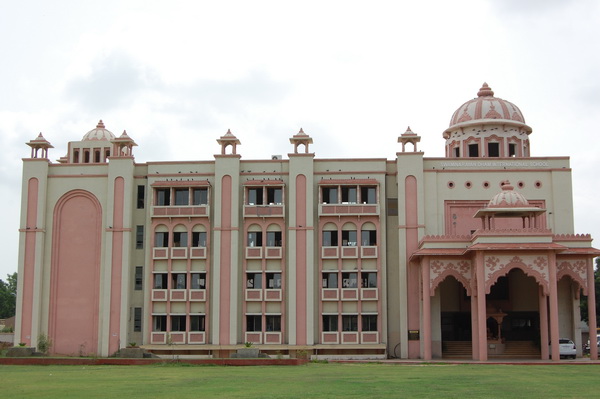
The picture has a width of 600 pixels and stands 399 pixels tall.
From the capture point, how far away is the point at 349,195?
192 feet

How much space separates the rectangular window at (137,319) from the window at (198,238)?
5.98 m

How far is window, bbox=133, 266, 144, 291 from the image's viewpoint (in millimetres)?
58781

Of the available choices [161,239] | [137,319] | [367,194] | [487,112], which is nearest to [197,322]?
[137,319]

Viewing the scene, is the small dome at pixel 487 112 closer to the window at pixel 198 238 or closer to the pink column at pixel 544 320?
the pink column at pixel 544 320

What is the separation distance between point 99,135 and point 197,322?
1816 cm

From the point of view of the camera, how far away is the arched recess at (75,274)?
192 feet

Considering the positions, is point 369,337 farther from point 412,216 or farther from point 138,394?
point 138,394

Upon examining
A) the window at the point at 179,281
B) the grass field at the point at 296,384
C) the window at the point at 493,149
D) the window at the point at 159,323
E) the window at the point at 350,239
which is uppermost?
the window at the point at 493,149

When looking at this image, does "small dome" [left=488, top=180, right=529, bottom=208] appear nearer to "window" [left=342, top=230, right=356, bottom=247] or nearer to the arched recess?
"window" [left=342, top=230, right=356, bottom=247]

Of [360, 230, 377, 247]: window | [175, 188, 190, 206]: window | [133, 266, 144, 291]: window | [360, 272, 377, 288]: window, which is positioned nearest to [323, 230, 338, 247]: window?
[360, 230, 377, 247]: window

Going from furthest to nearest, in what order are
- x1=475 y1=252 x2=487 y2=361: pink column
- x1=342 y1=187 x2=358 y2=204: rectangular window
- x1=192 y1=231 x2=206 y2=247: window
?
x1=192 y1=231 x2=206 y2=247: window → x1=342 y1=187 x2=358 y2=204: rectangular window → x1=475 y1=252 x2=487 y2=361: pink column

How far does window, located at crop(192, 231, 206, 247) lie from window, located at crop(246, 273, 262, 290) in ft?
12.9

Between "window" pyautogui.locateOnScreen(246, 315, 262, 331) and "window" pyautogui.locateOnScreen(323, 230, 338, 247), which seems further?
"window" pyautogui.locateOnScreen(323, 230, 338, 247)

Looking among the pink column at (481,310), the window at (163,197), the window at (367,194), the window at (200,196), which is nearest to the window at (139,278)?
the window at (163,197)
